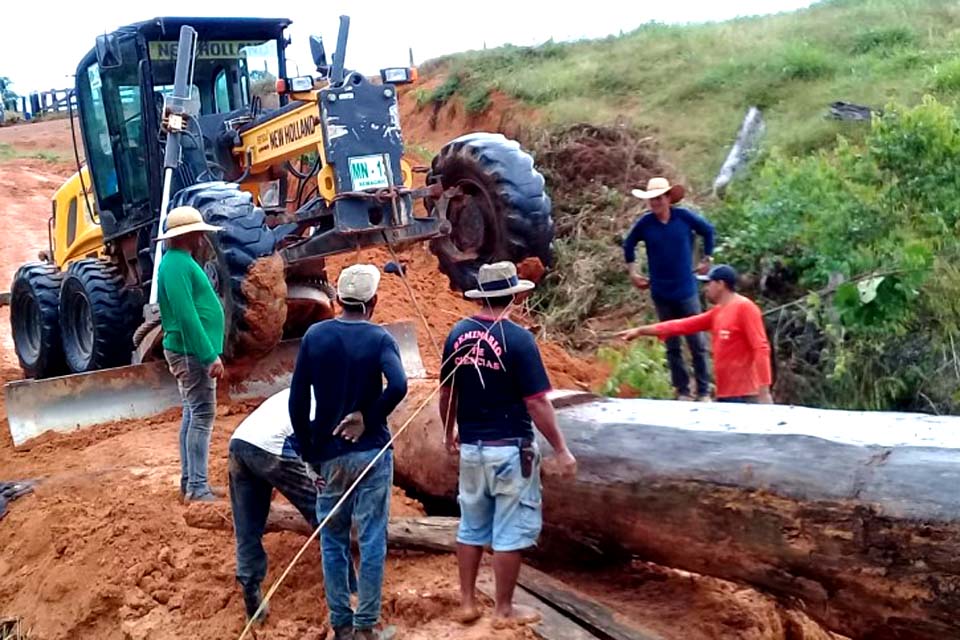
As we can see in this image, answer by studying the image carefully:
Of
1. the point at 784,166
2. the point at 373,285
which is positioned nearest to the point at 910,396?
the point at 784,166

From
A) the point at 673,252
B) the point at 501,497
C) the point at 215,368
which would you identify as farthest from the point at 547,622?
the point at 673,252

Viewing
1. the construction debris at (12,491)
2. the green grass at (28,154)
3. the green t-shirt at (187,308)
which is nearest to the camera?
the green t-shirt at (187,308)

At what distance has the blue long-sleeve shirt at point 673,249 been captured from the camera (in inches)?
312

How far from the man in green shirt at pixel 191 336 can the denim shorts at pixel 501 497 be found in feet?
7.02

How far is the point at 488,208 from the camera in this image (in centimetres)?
914

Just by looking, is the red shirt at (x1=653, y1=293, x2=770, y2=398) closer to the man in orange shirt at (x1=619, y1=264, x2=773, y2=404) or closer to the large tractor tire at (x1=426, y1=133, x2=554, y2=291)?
the man in orange shirt at (x1=619, y1=264, x2=773, y2=404)

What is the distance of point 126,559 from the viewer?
6359 millimetres

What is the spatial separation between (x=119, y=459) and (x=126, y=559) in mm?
1575

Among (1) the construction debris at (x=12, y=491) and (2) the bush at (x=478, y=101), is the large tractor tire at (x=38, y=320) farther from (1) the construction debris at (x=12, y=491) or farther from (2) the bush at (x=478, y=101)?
(2) the bush at (x=478, y=101)

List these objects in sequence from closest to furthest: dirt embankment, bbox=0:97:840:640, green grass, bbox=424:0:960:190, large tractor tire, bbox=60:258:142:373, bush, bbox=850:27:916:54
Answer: dirt embankment, bbox=0:97:840:640 < large tractor tire, bbox=60:258:142:373 < green grass, bbox=424:0:960:190 < bush, bbox=850:27:916:54

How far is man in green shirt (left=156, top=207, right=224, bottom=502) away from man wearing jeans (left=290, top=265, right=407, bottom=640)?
1693 millimetres

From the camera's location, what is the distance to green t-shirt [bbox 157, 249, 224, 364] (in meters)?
6.45

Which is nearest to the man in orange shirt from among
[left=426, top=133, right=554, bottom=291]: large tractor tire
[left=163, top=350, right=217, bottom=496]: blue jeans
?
[left=426, top=133, right=554, bottom=291]: large tractor tire

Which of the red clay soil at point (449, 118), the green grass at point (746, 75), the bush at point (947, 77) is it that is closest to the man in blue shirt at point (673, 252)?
the green grass at point (746, 75)
